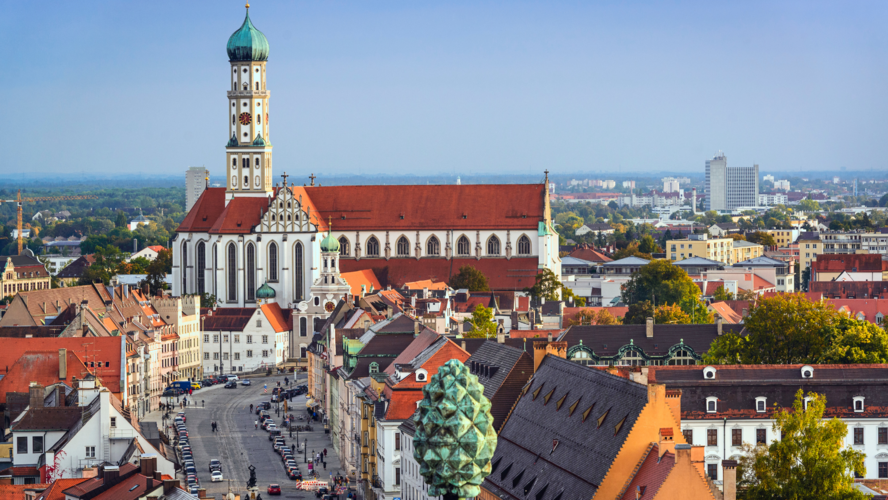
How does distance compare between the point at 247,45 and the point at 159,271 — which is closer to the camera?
the point at 247,45

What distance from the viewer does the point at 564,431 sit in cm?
5888

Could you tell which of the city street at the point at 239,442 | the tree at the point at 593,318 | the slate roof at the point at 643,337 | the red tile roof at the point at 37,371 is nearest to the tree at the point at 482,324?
the tree at the point at 593,318

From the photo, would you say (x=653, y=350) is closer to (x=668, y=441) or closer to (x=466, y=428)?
(x=668, y=441)

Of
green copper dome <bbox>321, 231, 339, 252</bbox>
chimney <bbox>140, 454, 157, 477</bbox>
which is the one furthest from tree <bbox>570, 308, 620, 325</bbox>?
chimney <bbox>140, 454, 157, 477</bbox>

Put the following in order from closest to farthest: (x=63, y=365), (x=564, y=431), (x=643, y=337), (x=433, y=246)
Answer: (x=564, y=431), (x=63, y=365), (x=643, y=337), (x=433, y=246)

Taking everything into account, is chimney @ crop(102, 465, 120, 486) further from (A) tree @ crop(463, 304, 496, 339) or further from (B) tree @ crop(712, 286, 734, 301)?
(B) tree @ crop(712, 286, 734, 301)

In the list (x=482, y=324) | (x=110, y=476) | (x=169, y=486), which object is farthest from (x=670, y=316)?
(x=169, y=486)

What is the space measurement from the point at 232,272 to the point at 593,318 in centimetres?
4542

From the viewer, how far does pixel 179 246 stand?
166 metres

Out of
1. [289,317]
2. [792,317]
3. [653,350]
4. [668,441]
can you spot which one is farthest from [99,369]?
[289,317]

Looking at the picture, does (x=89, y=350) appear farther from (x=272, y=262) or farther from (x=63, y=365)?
(x=272, y=262)

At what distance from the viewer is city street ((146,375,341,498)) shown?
86438 millimetres

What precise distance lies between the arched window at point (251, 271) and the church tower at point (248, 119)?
30.4ft

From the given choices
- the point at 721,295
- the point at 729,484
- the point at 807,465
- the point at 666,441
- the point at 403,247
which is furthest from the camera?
the point at 403,247
